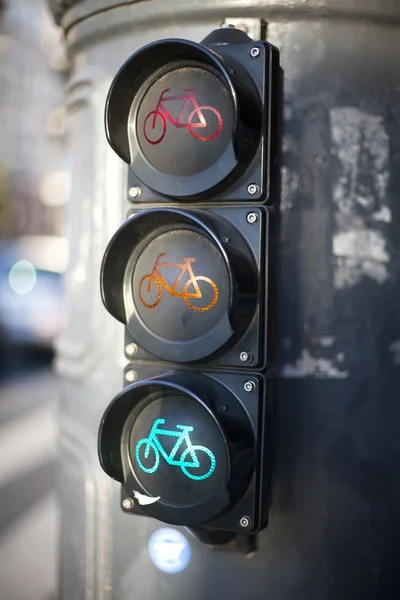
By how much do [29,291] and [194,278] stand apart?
940cm

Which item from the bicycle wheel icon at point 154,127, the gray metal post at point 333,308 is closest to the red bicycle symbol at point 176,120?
the bicycle wheel icon at point 154,127

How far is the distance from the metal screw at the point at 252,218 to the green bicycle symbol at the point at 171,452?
543 millimetres

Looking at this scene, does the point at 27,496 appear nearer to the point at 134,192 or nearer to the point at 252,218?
the point at 134,192

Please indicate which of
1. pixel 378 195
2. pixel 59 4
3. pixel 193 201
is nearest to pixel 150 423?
pixel 193 201

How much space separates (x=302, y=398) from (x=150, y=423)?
0.45 metres

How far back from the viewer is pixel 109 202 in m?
2.22

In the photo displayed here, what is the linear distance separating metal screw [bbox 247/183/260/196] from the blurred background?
1.00m

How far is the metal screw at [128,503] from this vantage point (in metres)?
1.88

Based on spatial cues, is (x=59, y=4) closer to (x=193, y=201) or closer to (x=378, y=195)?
(x=193, y=201)

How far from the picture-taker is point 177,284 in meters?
1.76

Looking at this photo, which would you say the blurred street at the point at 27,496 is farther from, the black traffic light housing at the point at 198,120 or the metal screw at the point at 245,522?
the black traffic light housing at the point at 198,120

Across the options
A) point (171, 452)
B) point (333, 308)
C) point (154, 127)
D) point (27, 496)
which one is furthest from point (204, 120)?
point (27, 496)

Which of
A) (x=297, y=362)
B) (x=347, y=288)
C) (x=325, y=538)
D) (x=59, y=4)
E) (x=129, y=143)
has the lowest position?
(x=325, y=538)

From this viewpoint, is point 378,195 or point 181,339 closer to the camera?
point 181,339
